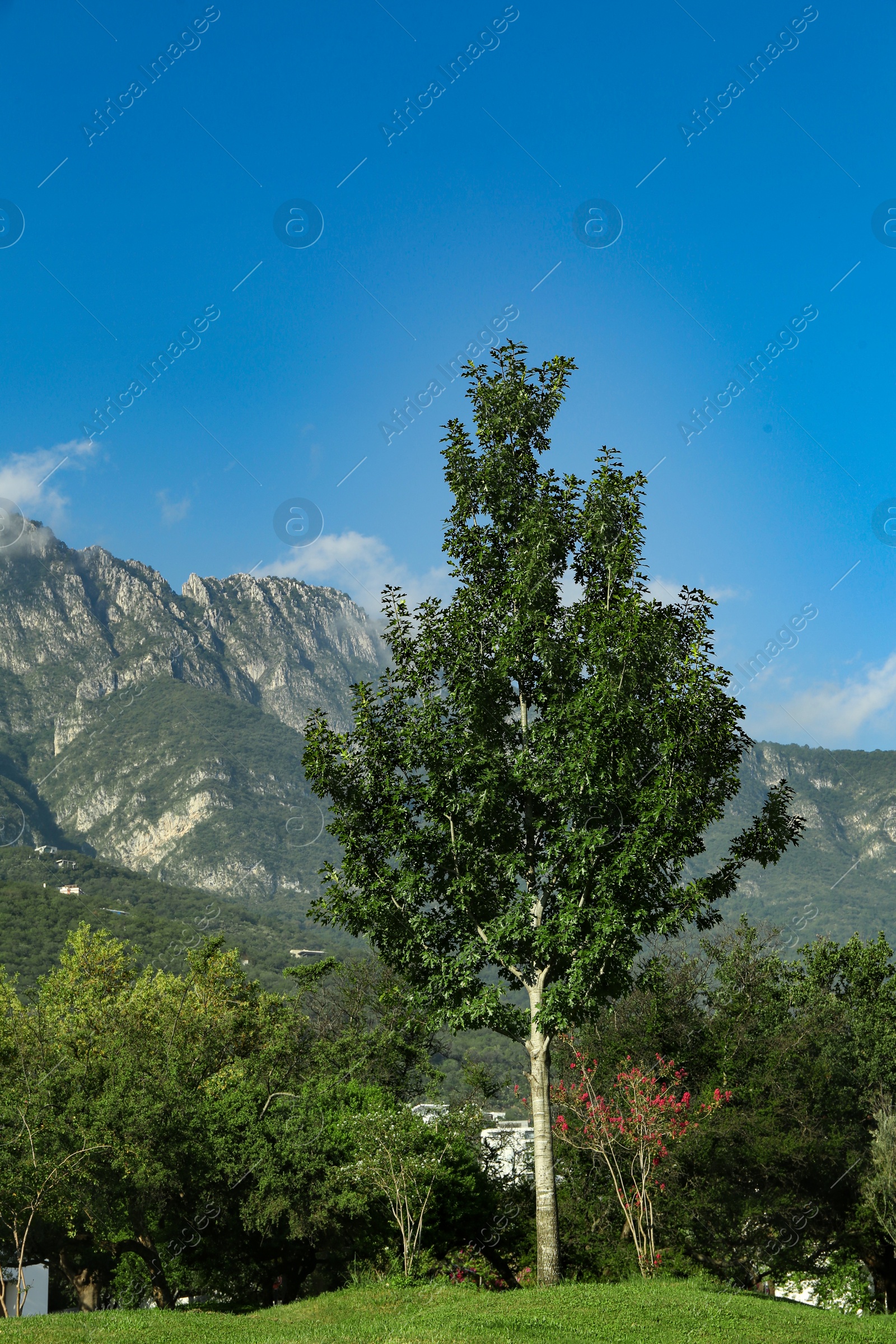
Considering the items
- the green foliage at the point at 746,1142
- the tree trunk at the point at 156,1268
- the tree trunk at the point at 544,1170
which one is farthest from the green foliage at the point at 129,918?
the tree trunk at the point at 544,1170

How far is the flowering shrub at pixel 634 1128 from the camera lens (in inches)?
663

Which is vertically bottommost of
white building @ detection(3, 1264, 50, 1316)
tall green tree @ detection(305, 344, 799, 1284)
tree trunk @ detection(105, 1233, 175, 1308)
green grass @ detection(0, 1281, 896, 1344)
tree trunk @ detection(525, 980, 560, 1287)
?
white building @ detection(3, 1264, 50, 1316)

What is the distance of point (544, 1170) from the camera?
1266cm

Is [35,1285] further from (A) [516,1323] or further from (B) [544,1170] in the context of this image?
(A) [516,1323]

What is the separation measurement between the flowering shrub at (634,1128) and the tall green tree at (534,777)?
4.78m

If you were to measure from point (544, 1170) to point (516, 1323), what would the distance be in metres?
2.74

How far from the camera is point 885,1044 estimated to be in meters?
29.6

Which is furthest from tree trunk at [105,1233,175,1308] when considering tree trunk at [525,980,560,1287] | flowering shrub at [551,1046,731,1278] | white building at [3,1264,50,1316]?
tree trunk at [525,980,560,1287]

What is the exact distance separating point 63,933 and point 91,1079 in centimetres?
7553

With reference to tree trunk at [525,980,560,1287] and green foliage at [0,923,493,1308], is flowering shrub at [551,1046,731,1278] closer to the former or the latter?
green foliage at [0,923,493,1308]

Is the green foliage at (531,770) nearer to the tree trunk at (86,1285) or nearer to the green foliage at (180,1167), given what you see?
the green foliage at (180,1167)

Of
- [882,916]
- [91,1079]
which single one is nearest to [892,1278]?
[91,1079]

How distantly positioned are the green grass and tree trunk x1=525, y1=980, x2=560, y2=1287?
0.41 metres

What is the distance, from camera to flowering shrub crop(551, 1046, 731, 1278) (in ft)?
55.3
